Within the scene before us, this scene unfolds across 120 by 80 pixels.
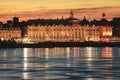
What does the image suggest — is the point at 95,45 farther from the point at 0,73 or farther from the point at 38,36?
the point at 0,73

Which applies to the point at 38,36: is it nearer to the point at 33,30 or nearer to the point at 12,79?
the point at 33,30

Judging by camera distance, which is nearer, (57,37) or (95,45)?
(95,45)

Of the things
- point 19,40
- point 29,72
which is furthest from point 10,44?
point 29,72

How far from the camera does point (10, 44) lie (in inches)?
6885

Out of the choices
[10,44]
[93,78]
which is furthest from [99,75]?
[10,44]

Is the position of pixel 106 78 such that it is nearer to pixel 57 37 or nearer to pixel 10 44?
pixel 10 44

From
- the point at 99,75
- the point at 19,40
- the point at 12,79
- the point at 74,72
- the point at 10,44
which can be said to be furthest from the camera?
the point at 19,40

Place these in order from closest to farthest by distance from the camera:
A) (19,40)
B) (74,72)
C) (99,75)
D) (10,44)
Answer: (99,75)
(74,72)
(10,44)
(19,40)

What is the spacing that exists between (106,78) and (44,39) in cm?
15477

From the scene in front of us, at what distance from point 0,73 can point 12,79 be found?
4.92m

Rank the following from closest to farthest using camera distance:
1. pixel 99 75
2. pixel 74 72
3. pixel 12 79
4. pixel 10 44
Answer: pixel 12 79 → pixel 99 75 → pixel 74 72 → pixel 10 44

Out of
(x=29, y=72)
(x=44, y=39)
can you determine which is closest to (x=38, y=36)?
(x=44, y=39)

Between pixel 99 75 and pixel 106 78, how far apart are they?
246 centimetres

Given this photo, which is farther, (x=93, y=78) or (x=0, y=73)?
(x=0, y=73)
